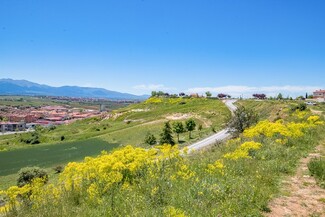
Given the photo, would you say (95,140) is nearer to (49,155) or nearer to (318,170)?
(49,155)

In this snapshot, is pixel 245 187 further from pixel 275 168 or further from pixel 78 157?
pixel 78 157

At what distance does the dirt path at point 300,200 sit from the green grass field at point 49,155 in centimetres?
4238

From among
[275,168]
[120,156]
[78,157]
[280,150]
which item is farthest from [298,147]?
[78,157]

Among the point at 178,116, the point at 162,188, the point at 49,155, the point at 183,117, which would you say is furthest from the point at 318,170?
the point at 178,116

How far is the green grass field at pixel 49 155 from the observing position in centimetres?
4778

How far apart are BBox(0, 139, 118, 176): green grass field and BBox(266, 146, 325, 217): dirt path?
139 ft

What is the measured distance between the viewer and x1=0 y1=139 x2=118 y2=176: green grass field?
47781mm

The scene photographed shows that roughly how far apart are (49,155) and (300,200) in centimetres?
5394

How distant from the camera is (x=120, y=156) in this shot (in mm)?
13203

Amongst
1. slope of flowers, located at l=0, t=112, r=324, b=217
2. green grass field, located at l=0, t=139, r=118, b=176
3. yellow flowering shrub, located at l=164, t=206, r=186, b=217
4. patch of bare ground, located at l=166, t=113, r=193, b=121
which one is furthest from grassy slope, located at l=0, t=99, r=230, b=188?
yellow flowering shrub, located at l=164, t=206, r=186, b=217

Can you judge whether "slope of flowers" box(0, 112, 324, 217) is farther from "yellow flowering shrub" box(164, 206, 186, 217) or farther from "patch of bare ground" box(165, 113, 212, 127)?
"patch of bare ground" box(165, 113, 212, 127)

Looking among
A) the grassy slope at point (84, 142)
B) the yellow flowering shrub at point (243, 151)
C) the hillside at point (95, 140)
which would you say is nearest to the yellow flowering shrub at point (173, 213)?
the yellow flowering shrub at point (243, 151)

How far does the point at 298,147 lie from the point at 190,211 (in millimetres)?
10979

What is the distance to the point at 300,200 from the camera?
9.20 m
